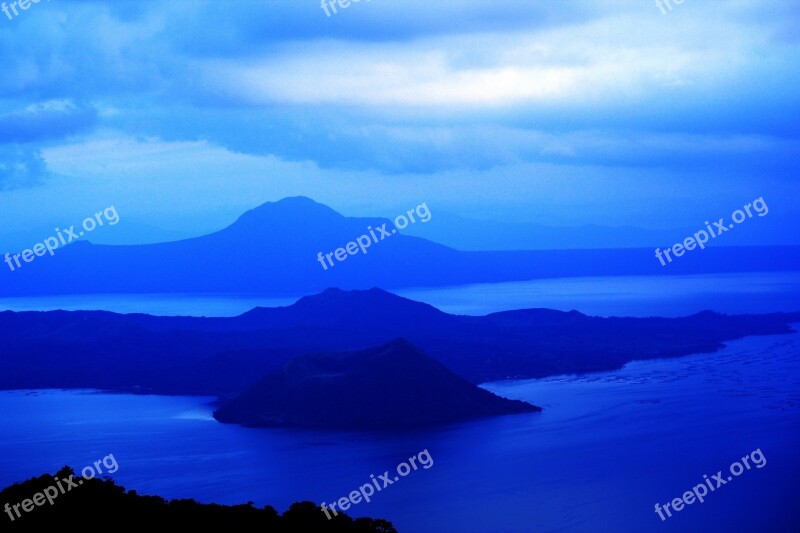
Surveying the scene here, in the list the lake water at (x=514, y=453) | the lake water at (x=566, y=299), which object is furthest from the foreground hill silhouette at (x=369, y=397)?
the lake water at (x=566, y=299)

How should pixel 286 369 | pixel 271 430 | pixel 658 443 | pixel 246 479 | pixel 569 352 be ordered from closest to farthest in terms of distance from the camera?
pixel 246 479 < pixel 658 443 < pixel 271 430 < pixel 286 369 < pixel 569 352

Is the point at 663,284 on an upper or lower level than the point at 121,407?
upper

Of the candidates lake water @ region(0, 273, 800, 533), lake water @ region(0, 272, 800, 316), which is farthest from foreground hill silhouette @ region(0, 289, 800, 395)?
lake water @ region(0, 272, 800, 316)

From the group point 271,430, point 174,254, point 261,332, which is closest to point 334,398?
point 271,430

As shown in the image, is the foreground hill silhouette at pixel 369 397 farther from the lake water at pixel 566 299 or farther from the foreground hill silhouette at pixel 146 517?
the lake water at pixel 566 299

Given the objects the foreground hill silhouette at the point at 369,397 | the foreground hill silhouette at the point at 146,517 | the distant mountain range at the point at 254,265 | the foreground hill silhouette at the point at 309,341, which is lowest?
the foreground hill silhouette at the point at 146,517

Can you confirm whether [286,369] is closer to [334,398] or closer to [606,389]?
[334,398]

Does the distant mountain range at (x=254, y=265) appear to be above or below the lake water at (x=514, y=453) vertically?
above
